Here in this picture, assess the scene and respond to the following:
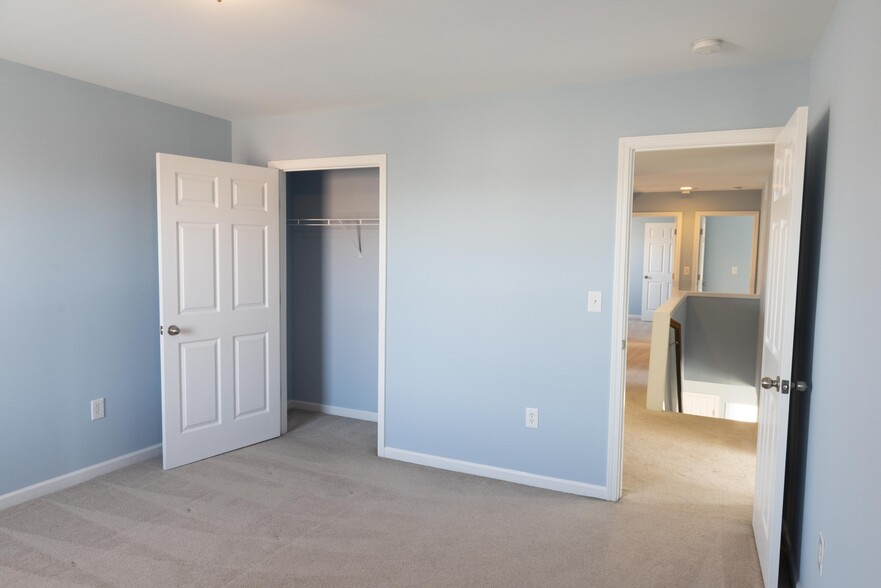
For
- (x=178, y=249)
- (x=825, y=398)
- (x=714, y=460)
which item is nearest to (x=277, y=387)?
(x=178, y=249)

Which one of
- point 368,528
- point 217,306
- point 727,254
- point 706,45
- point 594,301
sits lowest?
point 368,528

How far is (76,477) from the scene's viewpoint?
3.49 meters

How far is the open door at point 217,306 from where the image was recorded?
366 centimetres

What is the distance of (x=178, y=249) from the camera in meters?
3.67

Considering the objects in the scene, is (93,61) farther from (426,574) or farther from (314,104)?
(426,574)

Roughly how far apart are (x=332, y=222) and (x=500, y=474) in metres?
2.35

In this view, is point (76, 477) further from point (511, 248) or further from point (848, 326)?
point (848, 326)

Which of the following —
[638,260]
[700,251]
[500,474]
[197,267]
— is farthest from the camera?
[638,260]

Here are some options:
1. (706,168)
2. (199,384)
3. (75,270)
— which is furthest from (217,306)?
(706,168)

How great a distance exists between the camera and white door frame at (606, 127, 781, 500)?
3.03m

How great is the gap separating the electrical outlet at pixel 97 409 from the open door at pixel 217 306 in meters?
0.35

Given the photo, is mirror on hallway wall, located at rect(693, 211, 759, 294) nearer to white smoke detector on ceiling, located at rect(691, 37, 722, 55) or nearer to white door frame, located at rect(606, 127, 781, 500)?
white door frame, located at rect(606, 127, 781, 500)

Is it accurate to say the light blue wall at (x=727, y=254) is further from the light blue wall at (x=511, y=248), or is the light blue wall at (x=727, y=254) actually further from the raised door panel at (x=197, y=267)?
the raised door panel at (x=197, y=267)

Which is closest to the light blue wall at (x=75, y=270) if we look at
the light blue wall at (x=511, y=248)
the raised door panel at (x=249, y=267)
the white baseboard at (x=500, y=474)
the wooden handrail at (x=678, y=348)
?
the raised door panel at (x=249, y=267)
